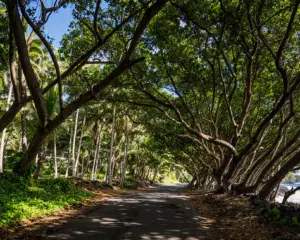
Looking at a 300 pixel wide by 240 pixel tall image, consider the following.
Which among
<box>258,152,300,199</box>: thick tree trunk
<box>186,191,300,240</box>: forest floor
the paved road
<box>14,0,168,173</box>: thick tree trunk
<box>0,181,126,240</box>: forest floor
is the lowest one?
<box>0,181,126,240</box>: forest floor

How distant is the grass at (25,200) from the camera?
350 inches

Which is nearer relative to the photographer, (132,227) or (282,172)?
(132,227)

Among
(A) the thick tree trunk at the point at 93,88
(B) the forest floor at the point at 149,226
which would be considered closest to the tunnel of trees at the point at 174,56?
(A) the thick tree trunk at the point at 93,88

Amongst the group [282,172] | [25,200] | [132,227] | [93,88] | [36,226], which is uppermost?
[93,88]

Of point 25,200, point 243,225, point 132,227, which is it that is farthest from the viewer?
point 25,200

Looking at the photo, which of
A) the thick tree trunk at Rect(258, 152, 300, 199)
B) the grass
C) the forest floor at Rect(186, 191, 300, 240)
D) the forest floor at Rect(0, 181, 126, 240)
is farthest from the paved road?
the thick tree trunk at Rect(258, 152, 300, 199)

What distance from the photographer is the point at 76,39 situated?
43.5ft

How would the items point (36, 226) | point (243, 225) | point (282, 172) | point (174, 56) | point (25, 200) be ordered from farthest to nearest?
point (174, 56), point (282, 172), point (25, 200), point (243, 225), point (36, 226)

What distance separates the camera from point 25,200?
10.7 metres

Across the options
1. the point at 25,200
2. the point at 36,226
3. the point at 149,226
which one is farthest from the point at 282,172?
the point at 25,200

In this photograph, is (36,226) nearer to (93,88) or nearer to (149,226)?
(149,226)

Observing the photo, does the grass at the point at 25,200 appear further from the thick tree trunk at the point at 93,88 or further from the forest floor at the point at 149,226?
the thick tree trunk at the point at 93,88

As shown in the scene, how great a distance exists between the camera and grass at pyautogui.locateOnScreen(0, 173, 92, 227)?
29.2ft

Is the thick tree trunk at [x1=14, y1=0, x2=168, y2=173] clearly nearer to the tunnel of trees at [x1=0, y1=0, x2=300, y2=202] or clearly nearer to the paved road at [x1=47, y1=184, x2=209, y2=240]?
the tunnel of trees at [x1=0, y1=0, x2=300, y2=202]
